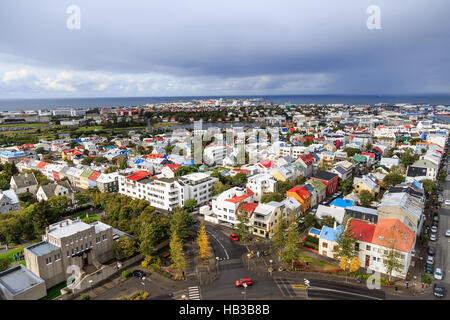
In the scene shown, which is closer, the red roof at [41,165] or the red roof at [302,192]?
the red roof at [302,192]

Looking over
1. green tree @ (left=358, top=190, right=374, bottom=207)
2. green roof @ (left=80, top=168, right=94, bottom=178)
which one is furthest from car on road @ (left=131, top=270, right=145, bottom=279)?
green roof @ (left=80, top=168, right=94, bottom=178)

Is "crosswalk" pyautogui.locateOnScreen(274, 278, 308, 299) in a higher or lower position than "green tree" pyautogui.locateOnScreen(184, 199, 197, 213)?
lower

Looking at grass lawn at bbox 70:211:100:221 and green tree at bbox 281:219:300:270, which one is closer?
green tree at bbox 281:219:300:270

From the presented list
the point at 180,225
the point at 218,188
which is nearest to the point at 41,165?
the point at 218,188

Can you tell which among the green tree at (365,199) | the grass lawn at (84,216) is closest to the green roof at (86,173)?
the grass lawn at (84,216)

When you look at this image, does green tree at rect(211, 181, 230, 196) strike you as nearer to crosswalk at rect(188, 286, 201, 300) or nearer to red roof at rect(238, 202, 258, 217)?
red roof at rect(238, 202, 258, 217)

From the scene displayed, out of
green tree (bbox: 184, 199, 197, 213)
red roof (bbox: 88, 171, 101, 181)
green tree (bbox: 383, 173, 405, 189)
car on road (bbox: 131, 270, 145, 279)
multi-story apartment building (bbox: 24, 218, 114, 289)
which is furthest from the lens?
red roof (bbox: 88, 171, 101, 181)

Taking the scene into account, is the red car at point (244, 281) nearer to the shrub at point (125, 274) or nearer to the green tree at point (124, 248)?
the shrub at point (125, 274)
